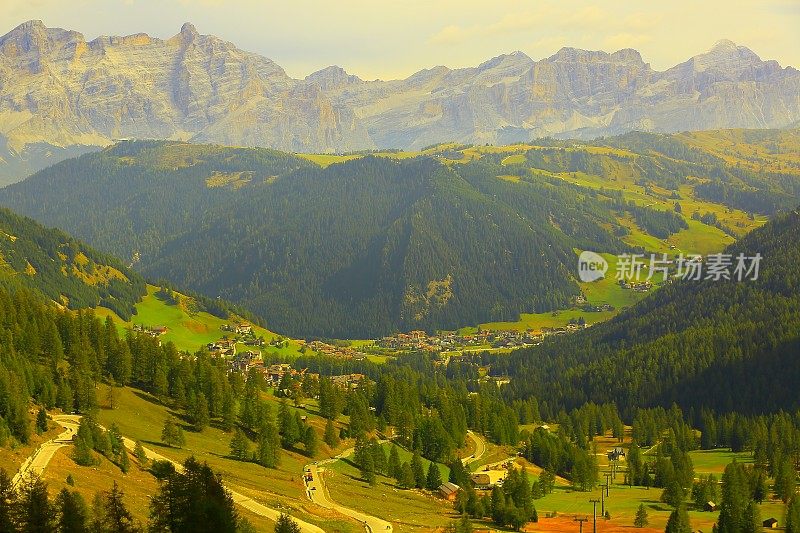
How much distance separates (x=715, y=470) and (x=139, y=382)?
307ft

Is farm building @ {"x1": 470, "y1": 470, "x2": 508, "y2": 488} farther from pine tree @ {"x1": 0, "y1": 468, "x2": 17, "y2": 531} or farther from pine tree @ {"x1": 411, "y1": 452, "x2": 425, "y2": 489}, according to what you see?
pine tree @ {"x1": 0, "y1": 468, "x2": 17, "y2": 531}

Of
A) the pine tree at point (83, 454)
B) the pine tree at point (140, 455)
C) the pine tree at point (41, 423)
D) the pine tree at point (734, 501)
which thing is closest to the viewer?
the pine tree at point (83, 454)

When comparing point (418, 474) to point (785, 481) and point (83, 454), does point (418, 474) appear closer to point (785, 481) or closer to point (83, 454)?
point (785, 481)

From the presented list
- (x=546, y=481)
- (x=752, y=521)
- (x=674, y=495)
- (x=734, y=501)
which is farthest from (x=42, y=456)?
(x=674, y=495)

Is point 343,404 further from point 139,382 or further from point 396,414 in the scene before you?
point 139,382

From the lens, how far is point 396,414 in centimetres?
17838

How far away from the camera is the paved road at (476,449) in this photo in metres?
164

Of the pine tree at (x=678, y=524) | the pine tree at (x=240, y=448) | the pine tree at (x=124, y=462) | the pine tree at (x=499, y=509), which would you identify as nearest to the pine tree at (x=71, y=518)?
the pine tree at (x=124, y=462)

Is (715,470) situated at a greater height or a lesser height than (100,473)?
lesser

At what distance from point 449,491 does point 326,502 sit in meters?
27.3

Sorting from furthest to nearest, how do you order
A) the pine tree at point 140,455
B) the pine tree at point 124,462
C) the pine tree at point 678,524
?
1. the pine tree at point 678,524
2. the pine tree at point 140,455
3. the pine tree at point 124,462

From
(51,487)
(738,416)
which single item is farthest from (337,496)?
(738,416)

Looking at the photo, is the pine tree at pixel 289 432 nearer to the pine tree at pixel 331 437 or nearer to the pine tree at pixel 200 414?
the pine tree at pixel 331 437

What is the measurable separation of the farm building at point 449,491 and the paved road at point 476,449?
17.9 metres
